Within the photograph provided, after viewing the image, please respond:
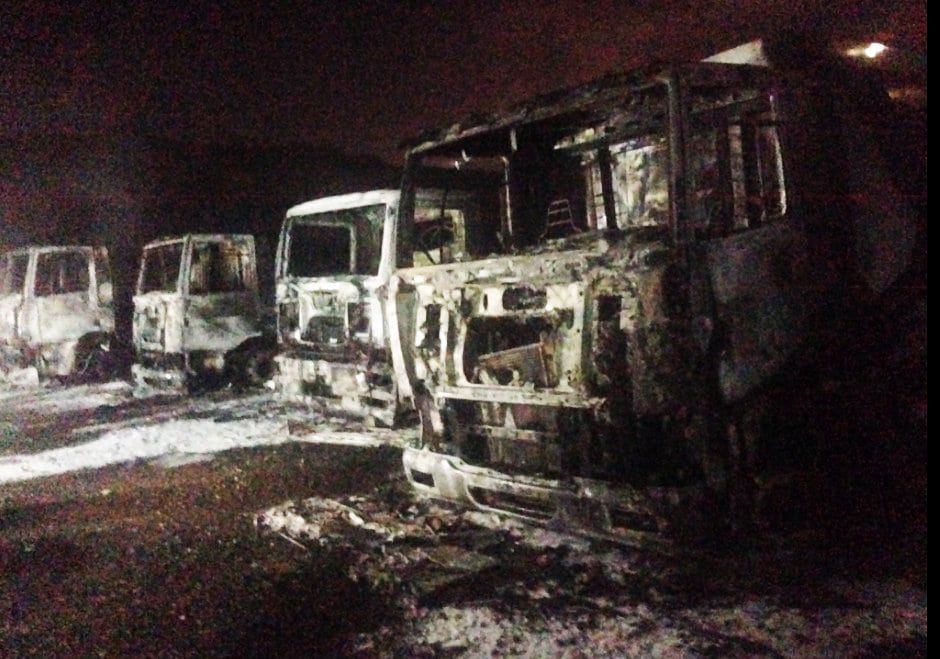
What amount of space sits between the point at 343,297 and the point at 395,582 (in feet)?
11.8

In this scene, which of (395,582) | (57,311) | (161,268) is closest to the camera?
(395,582)

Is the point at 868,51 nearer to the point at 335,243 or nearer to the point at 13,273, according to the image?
the point at 335,243

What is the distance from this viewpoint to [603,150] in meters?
5.48

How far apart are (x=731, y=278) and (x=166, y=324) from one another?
7764 mm

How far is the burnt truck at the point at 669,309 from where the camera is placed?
340 cm

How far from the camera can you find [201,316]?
9.22 m

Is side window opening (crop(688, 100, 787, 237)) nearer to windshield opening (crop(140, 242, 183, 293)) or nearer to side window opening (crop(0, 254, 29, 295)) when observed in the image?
windshield opening (crop(140, 242, 183, 293))

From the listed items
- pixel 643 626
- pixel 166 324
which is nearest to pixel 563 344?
pixel 643 626

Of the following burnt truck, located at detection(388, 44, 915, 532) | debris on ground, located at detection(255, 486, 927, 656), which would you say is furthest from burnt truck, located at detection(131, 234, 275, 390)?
debris on ground, located at detection(255, 486, 927, 656)

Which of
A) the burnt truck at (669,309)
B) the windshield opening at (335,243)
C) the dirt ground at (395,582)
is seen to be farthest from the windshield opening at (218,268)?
the burnt truck at (669,309)

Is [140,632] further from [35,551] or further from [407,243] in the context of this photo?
[407,243]

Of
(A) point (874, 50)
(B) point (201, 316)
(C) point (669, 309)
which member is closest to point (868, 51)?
(A) point (874, 50)

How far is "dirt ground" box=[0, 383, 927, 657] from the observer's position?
310 centimetres

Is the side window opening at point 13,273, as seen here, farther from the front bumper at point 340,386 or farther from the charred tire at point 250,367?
the front bumper at point 340,386
